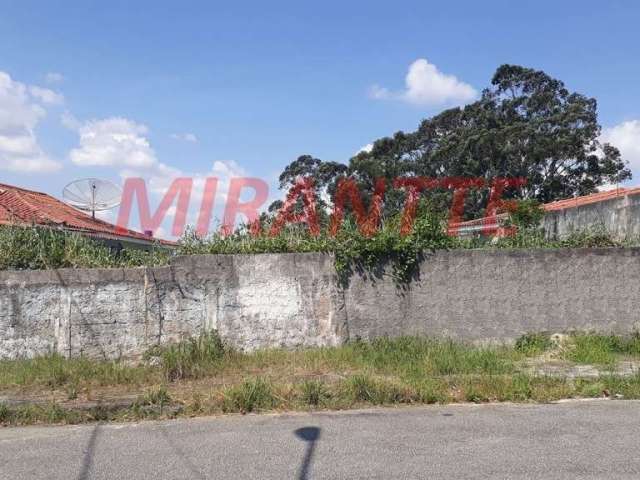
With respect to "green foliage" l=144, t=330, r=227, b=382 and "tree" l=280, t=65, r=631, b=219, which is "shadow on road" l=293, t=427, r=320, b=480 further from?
"tree" l=280, t=65, r=631, b=219

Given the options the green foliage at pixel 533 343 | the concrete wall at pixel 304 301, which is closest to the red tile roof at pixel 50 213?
the concrete wall at pixel 304 301

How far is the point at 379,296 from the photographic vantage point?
303 inches

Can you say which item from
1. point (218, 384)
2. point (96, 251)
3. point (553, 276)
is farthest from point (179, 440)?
point (553, 276)

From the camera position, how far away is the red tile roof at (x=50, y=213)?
50.4 feet

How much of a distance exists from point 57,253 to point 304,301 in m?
3.34

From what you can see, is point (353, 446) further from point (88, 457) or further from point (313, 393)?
point (88, 457)

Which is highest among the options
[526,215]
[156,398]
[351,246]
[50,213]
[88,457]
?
[50,213]

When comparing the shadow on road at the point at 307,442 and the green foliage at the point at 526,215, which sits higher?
the green foliage at the point at 526,215

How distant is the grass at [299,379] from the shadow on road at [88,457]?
0.50m

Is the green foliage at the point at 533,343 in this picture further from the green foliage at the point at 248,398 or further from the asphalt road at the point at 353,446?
the green foliage at the point at 248,398

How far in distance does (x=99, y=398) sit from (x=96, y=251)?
8.14 ft

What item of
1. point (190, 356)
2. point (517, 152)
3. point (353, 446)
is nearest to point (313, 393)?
point (353, 446)

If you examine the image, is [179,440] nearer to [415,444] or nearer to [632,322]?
[415,444]

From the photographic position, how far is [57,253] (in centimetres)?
756
